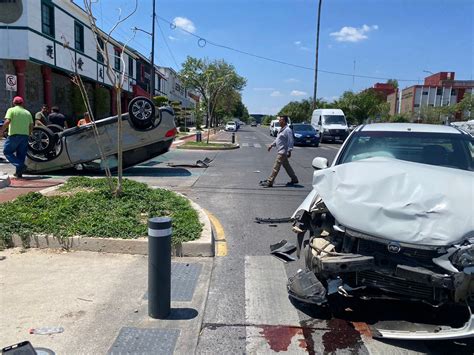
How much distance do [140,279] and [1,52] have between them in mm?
18261

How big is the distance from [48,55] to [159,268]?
2057 cm

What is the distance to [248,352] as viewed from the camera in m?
3.27

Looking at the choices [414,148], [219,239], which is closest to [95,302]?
[219,239]

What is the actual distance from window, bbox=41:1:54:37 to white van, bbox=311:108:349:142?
1927cm

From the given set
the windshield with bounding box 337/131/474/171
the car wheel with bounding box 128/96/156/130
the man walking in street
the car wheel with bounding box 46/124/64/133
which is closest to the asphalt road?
the windshield with bounding box 337/131/474/171

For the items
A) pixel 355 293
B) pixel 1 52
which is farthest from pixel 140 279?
pixel 1 52

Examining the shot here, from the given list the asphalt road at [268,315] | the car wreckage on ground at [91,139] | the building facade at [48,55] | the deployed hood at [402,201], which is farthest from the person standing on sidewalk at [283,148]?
the deployed hood at [402,201]

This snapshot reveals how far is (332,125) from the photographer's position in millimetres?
32062

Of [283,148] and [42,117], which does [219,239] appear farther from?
[42,117]

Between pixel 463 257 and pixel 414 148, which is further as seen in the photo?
pixel 414 148

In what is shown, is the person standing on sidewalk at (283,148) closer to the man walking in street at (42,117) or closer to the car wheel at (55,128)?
the car wheel at (55,128)

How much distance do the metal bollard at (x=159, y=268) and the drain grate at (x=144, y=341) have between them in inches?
8.8

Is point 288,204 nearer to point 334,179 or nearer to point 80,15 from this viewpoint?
point 334,179

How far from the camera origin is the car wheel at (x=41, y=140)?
10922mm
